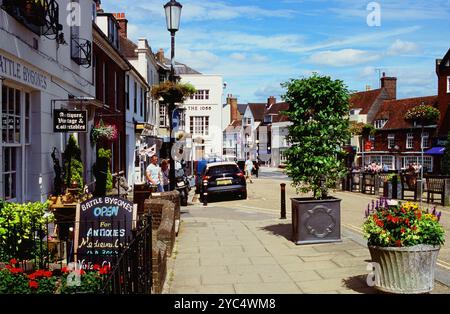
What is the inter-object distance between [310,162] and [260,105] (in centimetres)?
9066

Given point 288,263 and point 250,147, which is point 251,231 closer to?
point 288,263

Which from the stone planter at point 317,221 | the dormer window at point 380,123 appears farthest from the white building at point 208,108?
the stone planter at point 317,221

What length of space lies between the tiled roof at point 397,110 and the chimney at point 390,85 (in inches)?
72.4

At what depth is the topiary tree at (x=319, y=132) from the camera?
10.5m

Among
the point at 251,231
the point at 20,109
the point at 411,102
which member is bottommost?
the point at 251,231

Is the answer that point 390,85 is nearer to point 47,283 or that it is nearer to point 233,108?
point 233,108

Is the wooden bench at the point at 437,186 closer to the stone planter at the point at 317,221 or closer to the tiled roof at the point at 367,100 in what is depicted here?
the stone planter at the point at 317,221

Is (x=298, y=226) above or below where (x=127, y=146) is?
below

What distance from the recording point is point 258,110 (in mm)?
98188

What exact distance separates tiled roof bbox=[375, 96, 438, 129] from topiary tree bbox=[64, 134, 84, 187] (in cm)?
4516

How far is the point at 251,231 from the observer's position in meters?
12.6

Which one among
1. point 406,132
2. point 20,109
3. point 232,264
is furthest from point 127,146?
point 406,132

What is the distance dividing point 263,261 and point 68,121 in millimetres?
5151
